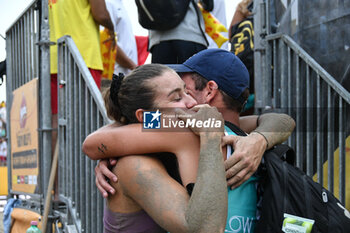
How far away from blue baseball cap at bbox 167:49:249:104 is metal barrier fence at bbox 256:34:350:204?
1225mm

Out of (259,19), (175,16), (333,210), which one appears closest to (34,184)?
(175,16)

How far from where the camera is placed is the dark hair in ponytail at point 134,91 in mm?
2104

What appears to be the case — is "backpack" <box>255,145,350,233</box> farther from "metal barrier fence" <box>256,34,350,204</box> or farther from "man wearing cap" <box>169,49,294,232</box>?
"metal barrier fence" <box>256,34,350,204</box>

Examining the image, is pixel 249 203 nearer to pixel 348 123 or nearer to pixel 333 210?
pixel 333 210

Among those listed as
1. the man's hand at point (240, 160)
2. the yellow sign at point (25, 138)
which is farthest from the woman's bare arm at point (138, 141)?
the yellow sign at point (25, 138)

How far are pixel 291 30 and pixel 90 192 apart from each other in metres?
2.31

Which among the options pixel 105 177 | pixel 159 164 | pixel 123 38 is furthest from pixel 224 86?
pixel 123 38

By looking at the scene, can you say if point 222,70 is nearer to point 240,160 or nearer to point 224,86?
point 224,86

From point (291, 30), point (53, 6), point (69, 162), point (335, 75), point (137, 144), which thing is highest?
point (53, 6)

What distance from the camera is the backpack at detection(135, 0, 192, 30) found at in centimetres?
420

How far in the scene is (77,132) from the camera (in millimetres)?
3861

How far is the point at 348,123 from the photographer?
11.3 feet

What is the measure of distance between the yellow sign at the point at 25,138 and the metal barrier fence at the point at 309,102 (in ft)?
7.90

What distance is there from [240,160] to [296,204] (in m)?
0.31
